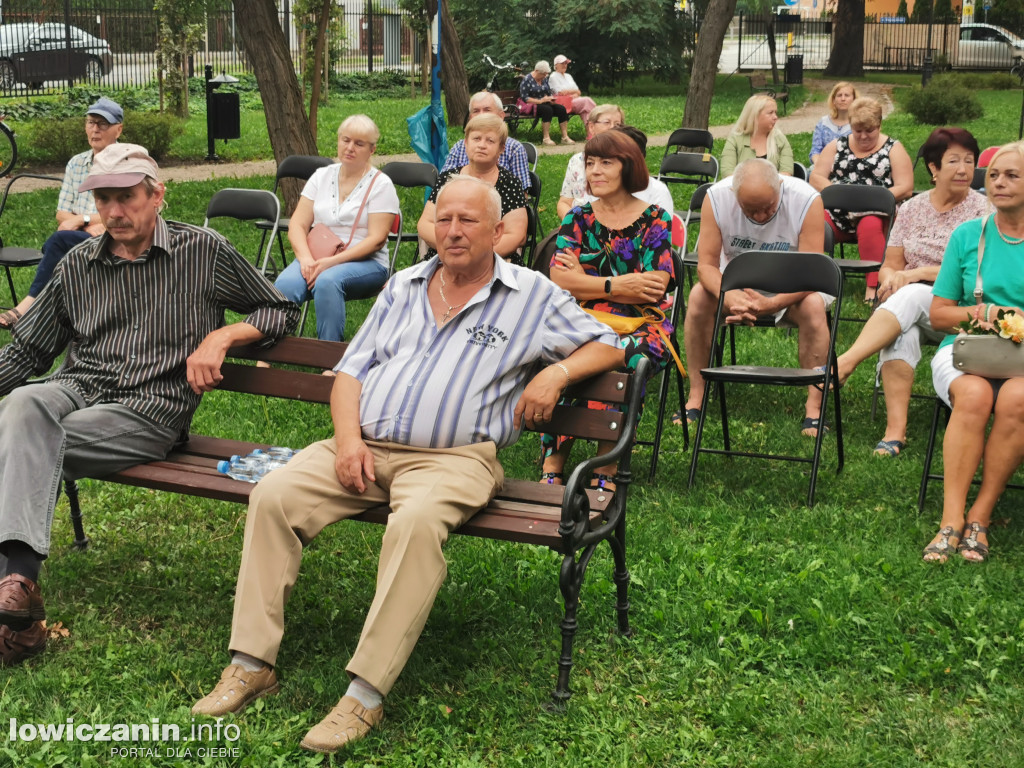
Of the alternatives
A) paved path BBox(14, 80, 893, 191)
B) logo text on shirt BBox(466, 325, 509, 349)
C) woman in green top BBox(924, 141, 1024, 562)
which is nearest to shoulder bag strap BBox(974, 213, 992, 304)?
woman in green top BBox(924, 141, 1024, 562)

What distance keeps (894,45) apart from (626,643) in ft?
152

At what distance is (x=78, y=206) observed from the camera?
878 cm

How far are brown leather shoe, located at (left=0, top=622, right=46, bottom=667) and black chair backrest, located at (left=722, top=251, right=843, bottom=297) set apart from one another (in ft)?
12.3

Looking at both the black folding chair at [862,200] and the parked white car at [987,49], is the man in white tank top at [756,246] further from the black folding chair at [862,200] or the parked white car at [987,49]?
the parked white car at [987,49]

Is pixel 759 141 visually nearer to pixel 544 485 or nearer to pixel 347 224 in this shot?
pixel 347 224

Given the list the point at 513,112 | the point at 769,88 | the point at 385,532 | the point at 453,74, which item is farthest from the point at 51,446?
the point at 769,88

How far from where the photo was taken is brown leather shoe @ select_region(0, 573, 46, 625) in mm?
4004

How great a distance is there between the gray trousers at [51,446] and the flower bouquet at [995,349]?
10.6 feet

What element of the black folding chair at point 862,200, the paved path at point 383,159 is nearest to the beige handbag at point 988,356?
the black folding chair at point 862,200

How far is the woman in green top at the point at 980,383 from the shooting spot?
5.11 m

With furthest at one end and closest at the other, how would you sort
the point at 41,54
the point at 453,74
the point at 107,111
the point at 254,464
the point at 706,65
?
the point at 41,54
the point at 453,74
the point at 706,65
the point at 107,111
the point at 254,464

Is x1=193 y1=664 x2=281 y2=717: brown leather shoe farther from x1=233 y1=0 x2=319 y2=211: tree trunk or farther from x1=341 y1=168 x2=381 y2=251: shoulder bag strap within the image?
x1=233 y1=0 x2=319 y2=211: tree trunk

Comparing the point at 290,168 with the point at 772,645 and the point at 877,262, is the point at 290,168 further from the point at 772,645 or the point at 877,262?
the point at 772,645

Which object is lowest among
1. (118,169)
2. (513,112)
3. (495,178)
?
(495,178)
